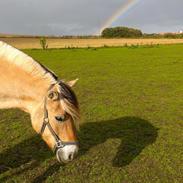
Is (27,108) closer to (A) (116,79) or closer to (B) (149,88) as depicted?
(B) (149,88)

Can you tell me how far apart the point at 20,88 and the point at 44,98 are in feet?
1.81

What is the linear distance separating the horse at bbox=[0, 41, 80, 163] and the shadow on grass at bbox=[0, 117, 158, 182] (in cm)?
199

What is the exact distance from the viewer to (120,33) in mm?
89125

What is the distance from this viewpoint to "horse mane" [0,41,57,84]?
5.47 meters

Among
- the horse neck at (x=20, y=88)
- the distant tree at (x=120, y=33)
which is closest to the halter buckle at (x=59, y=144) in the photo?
the horse neck at (x=20, y=88)

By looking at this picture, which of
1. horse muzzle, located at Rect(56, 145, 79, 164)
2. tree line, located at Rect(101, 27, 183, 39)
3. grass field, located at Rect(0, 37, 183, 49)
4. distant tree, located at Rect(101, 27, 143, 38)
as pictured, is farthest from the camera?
distant tree, located at Rect(101, 27, 143, 38)

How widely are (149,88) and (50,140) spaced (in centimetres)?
1308

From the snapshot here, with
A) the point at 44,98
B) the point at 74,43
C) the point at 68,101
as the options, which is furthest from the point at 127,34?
the point at 68,101

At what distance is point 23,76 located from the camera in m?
5.63

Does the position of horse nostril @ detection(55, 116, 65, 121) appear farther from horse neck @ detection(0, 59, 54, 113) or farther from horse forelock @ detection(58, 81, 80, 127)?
horse neck @ detection(0, 59, 54, 113)

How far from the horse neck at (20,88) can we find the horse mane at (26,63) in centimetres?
5

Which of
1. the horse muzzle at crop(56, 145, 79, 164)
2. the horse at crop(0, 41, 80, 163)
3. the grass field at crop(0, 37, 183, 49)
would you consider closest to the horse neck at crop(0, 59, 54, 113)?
the horse at crop(0, 41, 80, 163)

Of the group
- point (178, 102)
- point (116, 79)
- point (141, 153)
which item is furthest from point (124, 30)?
point (141, 153)

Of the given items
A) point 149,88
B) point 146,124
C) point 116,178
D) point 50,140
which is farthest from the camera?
point 149,88
